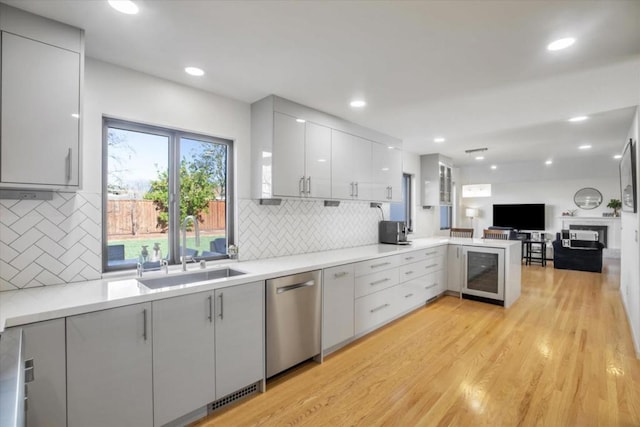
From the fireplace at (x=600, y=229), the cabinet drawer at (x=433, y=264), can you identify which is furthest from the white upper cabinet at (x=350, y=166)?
the fireplace at (x=600, y=229)

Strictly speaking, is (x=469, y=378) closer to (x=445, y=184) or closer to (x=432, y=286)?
(x=432, y=286)

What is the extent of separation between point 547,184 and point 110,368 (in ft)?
33.2

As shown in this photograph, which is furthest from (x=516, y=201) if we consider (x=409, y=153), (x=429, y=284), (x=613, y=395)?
(x=613, y=395)

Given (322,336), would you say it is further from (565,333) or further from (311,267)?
(565,333)

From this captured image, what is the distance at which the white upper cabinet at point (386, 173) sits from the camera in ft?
13.1

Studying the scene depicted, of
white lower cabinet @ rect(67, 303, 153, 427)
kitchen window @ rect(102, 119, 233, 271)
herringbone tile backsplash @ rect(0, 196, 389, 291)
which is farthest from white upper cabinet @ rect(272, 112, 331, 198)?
white lower cabinet @ rect(67, 303, 153, 427)

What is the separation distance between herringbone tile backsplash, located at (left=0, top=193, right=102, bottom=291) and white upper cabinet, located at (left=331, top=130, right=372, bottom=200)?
7.18ft

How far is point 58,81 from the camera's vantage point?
173 cm

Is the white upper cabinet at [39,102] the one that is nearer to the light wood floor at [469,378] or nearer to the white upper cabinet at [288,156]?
the white upper cabinet at [288,156]

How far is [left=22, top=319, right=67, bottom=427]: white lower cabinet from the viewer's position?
4.57ft

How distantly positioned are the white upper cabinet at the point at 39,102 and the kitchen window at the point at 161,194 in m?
0.49

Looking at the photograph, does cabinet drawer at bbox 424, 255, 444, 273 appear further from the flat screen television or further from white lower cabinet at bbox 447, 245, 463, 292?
the flat screen television

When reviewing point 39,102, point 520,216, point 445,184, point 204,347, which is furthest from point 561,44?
point 520,216

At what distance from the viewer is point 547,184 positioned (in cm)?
834
